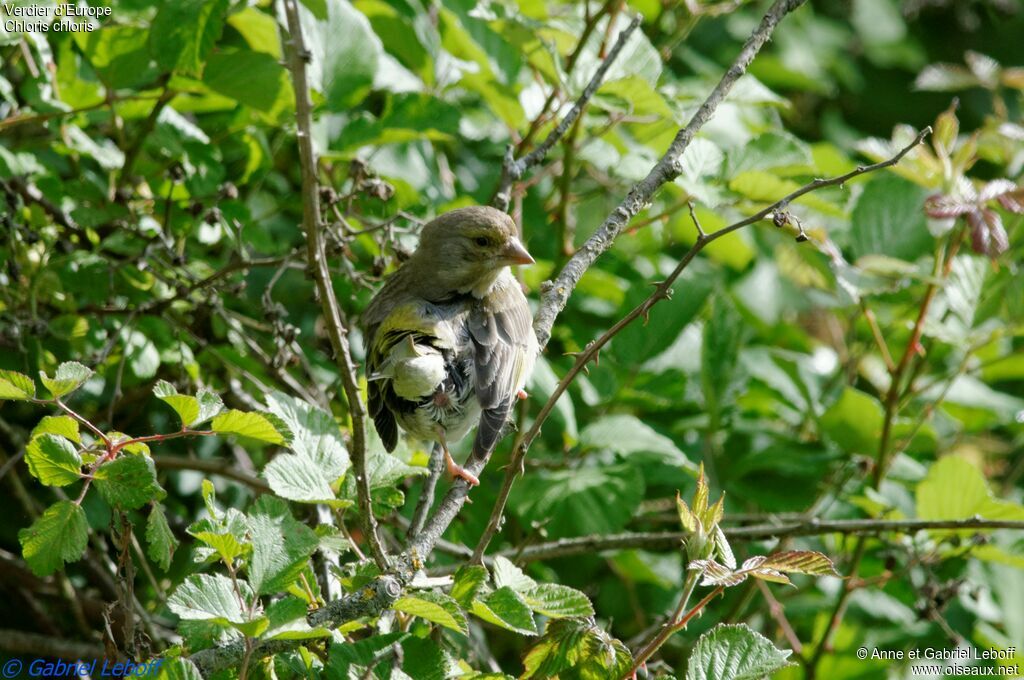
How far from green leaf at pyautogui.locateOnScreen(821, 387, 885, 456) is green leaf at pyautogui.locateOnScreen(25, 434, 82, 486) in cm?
245

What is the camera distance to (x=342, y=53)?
344 cm

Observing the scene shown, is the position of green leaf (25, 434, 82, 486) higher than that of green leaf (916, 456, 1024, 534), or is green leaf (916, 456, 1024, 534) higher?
green leaf (25, 434, 82, 486)

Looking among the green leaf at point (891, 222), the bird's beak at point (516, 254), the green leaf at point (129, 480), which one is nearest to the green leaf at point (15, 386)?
the green leaf at point (129, 480)

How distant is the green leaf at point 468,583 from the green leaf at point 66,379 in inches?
33.0

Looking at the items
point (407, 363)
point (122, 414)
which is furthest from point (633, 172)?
point (122, 414)

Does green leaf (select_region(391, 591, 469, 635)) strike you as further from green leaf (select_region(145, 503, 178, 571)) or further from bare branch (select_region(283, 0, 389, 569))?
green leaf (select_region(145, 503, 178, 571))

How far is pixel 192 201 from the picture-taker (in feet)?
11.3

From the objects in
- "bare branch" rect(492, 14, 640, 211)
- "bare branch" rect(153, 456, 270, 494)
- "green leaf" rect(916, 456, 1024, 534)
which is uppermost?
"bare branch" rect(492, 14, 640, 211)

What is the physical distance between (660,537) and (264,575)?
1.41 metres

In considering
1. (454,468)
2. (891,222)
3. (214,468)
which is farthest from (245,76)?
(891,222)

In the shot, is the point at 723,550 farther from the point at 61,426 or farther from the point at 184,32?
the point at 184,32

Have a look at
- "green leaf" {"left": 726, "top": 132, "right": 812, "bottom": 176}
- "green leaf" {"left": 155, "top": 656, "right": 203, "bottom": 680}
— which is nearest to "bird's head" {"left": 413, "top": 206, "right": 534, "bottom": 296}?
"green leaf" {"left": 726, "top": 132, "right": 812, "bottom": 176}

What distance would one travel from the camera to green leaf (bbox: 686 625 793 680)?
7.19ft

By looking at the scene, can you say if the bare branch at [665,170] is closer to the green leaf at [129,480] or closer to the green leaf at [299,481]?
the green leaf at [299,481]
